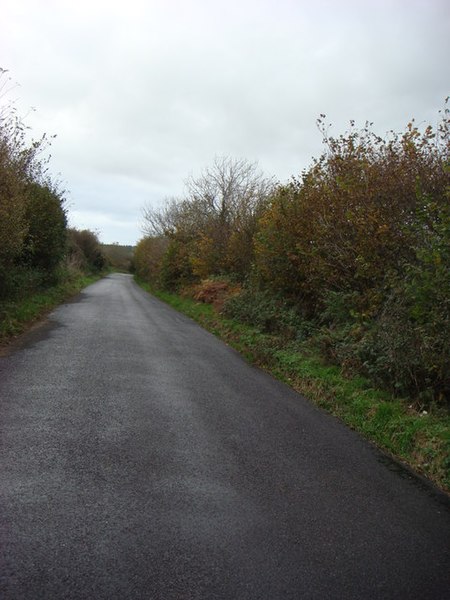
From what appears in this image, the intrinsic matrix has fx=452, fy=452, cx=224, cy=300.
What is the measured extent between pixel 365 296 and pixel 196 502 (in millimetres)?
7667

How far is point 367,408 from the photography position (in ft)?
23.5

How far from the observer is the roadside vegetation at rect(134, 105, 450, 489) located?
21.9 ft

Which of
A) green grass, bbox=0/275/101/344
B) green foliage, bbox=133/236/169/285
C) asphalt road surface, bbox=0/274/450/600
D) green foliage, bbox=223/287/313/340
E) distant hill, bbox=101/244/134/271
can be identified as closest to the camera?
asphalt road surface, bbox=0/274/450/600

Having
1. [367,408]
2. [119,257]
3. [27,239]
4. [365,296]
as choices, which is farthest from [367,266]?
[119,257]

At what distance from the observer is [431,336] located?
699 centimetres

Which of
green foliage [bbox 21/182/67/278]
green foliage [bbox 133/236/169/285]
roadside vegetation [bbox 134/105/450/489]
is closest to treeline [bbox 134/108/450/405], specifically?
roadside vegetation [bbox 134/105/450/489]

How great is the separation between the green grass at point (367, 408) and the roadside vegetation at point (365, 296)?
0.02 meters

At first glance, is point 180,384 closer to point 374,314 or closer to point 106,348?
point 106,348

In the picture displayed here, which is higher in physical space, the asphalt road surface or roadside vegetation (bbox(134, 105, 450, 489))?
roadside vegetation (bbox(134, 105, 450, 489))

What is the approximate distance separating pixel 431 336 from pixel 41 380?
6.24m

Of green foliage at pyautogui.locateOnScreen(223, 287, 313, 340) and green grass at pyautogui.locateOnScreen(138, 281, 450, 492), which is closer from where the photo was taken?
green grass at pyautogui.locateOnScreen(138, 281, 450, 492)

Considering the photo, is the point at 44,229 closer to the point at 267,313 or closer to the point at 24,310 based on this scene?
the point at 24,310

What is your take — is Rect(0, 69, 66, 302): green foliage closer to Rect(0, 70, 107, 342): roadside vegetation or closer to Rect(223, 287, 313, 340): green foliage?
Rect(0, 70, 107, 342): roadside vegetation

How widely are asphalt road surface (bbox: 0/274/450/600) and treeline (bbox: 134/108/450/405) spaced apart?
6.16 feet
